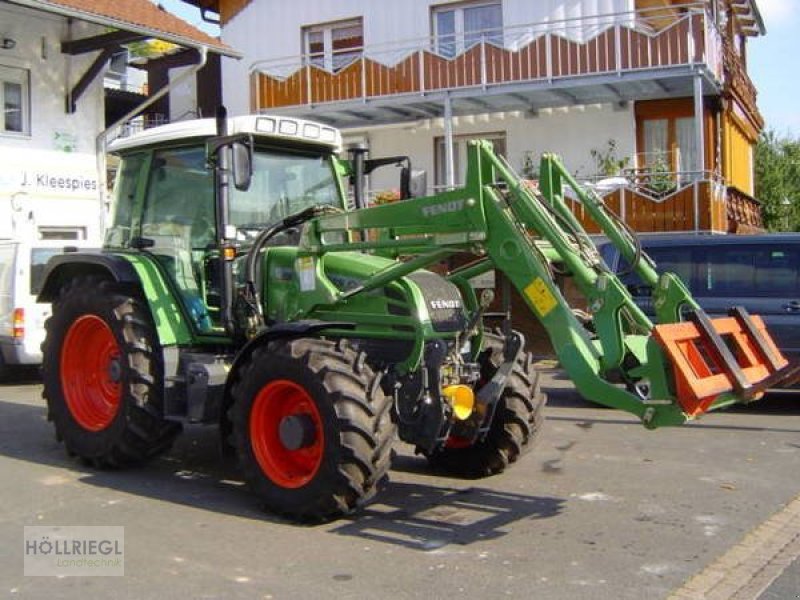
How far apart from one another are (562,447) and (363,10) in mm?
14940

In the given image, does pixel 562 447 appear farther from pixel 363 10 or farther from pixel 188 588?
pixel 363 10

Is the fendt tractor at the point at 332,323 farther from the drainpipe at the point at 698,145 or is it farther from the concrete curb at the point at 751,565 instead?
the drainpipe at the point at 698,145

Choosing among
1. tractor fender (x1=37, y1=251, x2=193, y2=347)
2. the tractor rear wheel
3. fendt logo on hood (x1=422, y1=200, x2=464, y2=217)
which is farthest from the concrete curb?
tractor fender (x1=37, y1=251, x2=193, y2=347)

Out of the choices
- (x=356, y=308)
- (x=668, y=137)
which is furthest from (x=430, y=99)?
(x=356, y=308)

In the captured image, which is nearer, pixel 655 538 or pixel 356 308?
pixel 655 538

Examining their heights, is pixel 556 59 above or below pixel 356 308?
above

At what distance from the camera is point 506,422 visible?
6.78 metres

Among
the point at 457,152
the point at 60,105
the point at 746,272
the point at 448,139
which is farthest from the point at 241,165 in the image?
the point at 457,152

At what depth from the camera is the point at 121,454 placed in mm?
7109

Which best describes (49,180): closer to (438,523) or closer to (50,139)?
(50,139)

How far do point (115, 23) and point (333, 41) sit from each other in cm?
691

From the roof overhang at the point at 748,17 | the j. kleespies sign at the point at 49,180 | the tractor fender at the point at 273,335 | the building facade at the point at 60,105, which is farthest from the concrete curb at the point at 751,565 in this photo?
the roof overhang at the point at 748,17

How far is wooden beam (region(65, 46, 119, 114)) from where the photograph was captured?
55.4 ft

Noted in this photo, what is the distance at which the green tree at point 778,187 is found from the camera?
27.8 m
